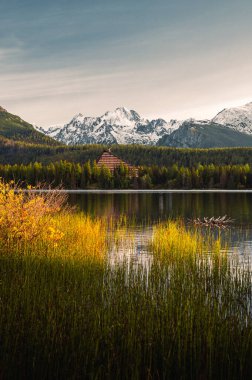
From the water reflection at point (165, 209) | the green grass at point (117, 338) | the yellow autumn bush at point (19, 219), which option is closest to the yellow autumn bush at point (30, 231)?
the yellow autumn bush at point (19, 219)

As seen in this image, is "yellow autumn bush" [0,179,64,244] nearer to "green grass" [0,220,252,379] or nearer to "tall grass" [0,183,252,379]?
"tall grass" [0,183,252,379]

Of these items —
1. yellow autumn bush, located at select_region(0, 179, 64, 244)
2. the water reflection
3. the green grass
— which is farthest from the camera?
the water reflection

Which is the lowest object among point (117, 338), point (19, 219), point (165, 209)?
point (165, 209)

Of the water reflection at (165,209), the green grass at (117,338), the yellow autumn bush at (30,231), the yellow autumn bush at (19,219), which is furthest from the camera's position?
the water reflection at (165,209)

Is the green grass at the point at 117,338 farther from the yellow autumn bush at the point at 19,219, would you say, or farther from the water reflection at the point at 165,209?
the water reflection at the point at 165,209

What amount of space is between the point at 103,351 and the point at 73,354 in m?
0.73

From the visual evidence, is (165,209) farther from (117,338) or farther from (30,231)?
(117,338)

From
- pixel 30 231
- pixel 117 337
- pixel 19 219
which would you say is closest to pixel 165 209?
pixel 30 231

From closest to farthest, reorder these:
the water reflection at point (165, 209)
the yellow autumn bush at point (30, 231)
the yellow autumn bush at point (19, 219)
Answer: the yellow autumn bush at point (30, 231), the yellow autumn bush at point (19, 219), the water reflection at point (165, 209)

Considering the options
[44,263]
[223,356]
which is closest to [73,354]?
[223,356]

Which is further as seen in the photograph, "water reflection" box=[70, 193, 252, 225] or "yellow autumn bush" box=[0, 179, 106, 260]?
"water reflection" box=[70, 193, 252, 225]

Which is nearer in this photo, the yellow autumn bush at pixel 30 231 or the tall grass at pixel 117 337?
the tall grass at pixel 117 337

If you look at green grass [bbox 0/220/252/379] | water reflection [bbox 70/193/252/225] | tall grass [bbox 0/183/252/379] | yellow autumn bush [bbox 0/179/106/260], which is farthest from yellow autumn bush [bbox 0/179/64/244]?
water reflection [bbox 70/193/252/225]

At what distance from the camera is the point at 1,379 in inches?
329
